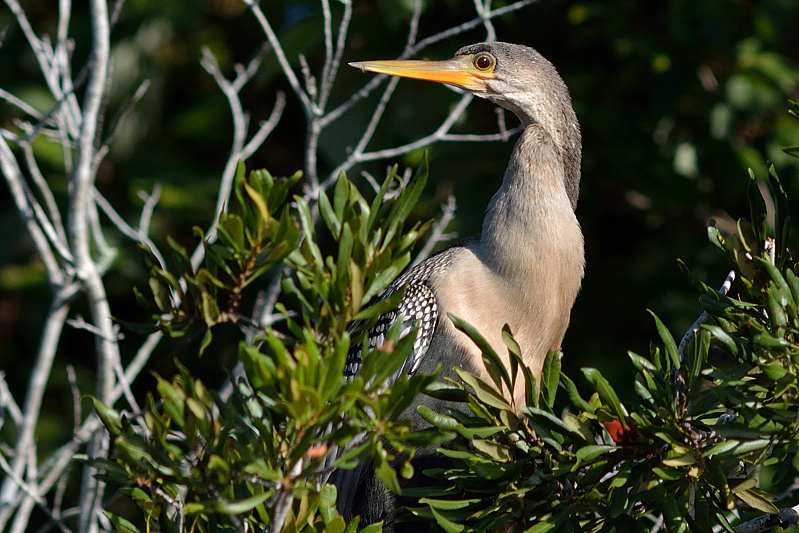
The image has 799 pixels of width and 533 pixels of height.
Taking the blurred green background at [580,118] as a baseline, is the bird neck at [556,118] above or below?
above

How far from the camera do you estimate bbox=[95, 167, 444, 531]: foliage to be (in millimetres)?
1926

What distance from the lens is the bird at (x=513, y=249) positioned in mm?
3174

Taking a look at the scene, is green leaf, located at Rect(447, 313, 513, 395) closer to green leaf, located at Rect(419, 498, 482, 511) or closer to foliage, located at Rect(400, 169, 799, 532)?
foliage, located at Rect(400, 169, 799, 532)

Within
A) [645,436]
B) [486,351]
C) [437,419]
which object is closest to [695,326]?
[645,436]

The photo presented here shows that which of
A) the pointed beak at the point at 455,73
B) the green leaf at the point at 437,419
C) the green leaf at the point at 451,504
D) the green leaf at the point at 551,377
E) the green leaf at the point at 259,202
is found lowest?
the green leaf at the point at 451,504

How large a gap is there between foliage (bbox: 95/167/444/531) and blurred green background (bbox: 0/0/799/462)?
7.34 feet

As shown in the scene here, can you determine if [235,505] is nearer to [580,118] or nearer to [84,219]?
[84,219]

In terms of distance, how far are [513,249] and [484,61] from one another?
62 centimetres

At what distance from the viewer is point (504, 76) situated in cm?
336

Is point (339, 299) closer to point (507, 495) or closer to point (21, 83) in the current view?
point (507, 495)

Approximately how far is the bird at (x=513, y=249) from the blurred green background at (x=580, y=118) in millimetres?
1060

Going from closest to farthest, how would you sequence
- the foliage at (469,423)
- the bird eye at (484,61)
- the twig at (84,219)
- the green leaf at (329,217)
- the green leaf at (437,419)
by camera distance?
1. the foliage at (469,423)
2. the green leaf at (437,419)
3. the green leaf at (329,217)
4. the twig at (84,219)
5. the bird eye at (484,61)

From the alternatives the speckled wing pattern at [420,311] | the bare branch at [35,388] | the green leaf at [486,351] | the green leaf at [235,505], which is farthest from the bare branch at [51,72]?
the green leaf at [235,505]

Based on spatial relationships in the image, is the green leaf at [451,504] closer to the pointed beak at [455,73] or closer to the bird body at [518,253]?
the bird body at [518,253]
